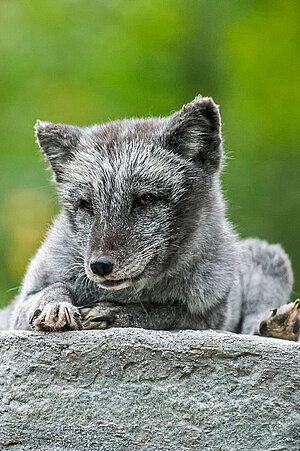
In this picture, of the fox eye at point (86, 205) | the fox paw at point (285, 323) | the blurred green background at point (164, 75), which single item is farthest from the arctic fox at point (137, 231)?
the blurred green background at point (164, 75)

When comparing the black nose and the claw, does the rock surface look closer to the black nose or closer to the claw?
the claw

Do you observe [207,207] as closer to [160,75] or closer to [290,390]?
[290,390]

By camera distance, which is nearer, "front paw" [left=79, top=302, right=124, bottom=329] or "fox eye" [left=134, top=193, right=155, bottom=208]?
"front paw" [left=79, top=302, right=124, bottom=329]

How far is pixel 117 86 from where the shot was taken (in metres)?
11.4

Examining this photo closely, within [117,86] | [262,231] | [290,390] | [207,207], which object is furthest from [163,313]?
[117,86]

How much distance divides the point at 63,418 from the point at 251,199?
21.6 feet

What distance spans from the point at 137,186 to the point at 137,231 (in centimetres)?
35

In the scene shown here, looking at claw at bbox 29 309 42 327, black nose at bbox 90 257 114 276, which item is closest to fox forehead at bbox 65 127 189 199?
black nose at bbox 90 257 114 276

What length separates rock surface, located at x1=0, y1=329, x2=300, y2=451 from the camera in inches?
178

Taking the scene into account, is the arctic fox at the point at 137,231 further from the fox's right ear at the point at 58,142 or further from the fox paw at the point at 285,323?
the fox paw at the point at 285,323

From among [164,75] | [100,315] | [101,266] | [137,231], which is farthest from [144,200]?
[164,75]

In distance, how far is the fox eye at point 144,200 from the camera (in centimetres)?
552

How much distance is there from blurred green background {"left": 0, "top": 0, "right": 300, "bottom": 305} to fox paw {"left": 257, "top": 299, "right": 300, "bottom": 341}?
15.0 feet

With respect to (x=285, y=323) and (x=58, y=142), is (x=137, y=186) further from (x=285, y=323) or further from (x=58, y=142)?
(x=285, y=323)
